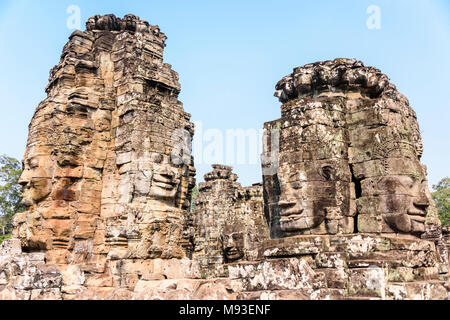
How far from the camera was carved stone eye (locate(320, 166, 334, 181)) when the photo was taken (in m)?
6.31

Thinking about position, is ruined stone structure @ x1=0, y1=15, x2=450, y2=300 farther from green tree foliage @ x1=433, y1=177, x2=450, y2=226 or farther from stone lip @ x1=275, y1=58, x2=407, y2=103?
green tree foliage @ x1=433, y1=177, x2=450, y2=226

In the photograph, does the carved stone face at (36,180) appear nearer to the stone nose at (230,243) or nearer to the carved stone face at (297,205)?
the carved stone face at (297,205)

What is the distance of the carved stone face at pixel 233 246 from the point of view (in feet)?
63.5

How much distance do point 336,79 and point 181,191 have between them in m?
5.78

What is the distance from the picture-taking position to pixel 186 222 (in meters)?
10.9

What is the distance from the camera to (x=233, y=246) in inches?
777

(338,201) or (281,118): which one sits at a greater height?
(281,118)

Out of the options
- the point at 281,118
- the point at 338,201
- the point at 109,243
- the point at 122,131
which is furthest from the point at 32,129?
the point at 338,201

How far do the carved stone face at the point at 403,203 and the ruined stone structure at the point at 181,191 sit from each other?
16 millimetres

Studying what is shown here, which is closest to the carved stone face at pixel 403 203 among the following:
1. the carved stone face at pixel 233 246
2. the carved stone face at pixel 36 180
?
the carved stone face at pixel 36 180

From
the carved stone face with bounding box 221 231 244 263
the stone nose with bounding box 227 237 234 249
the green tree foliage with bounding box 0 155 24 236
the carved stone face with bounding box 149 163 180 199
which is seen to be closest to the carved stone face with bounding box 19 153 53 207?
the carved stone face with bounding box 149 163 180 199

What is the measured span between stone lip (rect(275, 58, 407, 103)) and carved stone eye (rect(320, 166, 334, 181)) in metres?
1.42
